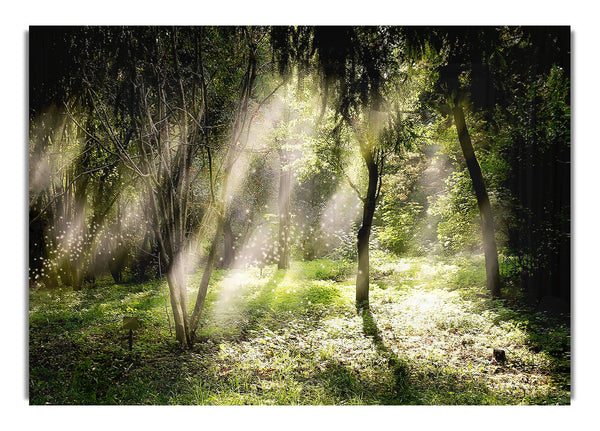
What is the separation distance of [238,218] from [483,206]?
85.7 inches

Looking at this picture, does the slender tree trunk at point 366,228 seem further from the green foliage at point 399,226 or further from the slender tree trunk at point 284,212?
the slender tree trunk at point 284,212

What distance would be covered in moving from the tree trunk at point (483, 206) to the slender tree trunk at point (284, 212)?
156 cm

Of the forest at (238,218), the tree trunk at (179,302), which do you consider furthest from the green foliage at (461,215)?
the tree trunk at (179,302)

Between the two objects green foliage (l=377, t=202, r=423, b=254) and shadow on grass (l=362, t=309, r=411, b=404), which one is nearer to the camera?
shadow on grass (l=362, t=309, r=411, b=404)

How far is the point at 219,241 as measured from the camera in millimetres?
2348

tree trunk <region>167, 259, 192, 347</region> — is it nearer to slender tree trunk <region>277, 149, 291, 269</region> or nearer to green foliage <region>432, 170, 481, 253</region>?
slender tree trunk <region>277, 149, 291, 269</region>

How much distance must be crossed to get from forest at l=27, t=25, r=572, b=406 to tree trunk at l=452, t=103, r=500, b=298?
0.05ft

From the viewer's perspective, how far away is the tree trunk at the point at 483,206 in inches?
92.3

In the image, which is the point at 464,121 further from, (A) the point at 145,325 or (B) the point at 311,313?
(A) the point at 145,325

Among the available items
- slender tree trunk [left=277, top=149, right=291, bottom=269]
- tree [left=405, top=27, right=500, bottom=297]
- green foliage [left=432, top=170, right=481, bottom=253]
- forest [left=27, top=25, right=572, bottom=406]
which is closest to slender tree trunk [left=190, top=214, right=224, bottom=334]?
forest [left=27, top=25, right=572, bottom=406]

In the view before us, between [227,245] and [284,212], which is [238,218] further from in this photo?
[284,212]

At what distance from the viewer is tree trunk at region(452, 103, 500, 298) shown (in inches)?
92.3
